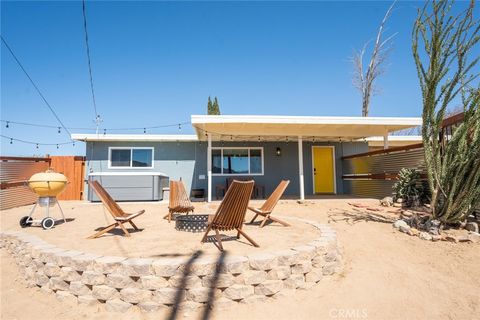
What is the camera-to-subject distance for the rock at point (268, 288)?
9.17ft

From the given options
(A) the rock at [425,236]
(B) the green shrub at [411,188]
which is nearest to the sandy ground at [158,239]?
(A) the rock at [425,236]

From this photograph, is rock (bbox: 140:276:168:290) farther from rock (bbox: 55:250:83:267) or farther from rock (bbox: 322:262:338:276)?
rock (bbox: 322:262:338:276)

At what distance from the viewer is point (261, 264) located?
280 cm

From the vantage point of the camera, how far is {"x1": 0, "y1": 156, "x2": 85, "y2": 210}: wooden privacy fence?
789 cm

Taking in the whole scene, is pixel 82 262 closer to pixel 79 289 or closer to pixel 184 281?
pixel 79 289

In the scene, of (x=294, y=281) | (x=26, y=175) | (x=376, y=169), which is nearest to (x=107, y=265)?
(x=294, y=281)

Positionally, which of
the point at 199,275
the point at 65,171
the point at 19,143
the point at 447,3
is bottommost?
the point at 199,275

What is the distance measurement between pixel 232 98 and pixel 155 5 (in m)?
10.8

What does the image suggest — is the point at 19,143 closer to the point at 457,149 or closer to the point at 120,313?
the point at 120,313

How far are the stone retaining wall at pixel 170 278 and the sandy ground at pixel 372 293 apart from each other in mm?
102

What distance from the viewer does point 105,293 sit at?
265cm

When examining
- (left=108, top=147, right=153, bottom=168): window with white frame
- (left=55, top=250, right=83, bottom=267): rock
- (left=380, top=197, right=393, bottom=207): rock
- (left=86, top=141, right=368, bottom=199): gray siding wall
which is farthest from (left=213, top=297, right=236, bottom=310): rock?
(left=108, top=147, right=153, bottom=168): window with white frame

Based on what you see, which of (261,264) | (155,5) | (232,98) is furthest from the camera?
(232,98)

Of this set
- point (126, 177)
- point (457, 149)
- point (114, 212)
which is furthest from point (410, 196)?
point (126, 177)
